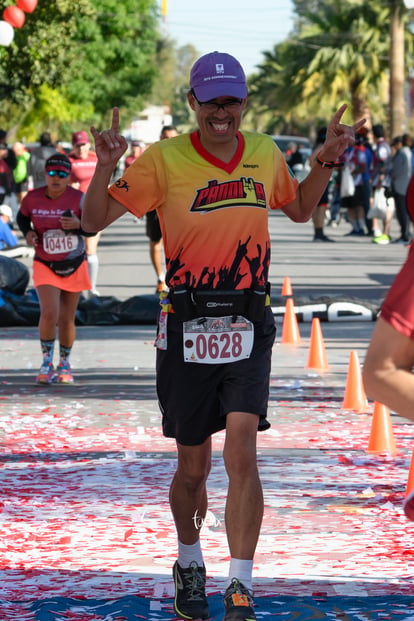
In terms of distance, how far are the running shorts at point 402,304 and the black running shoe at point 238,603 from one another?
6.30ft

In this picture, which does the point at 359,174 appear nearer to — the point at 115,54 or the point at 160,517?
the point at 160,517

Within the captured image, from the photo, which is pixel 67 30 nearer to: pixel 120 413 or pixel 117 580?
pixel 120 413

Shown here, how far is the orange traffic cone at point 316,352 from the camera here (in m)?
12.0

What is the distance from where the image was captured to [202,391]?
516 centimetres

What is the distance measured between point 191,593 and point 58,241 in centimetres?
615

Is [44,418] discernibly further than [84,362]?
No

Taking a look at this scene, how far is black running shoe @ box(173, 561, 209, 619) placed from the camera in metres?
5.19

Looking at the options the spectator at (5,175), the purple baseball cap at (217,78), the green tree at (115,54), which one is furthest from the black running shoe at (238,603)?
the green tree at (115,54)

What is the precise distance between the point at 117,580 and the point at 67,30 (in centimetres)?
2874

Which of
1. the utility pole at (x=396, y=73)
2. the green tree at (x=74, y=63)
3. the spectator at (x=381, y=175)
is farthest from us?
the utility pole at (x=396, y=73)

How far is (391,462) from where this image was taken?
802 centimetres

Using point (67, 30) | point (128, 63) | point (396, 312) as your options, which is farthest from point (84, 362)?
point (128, 63)

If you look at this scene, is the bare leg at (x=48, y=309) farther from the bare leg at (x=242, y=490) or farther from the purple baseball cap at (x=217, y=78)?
the bare leg at (x=242, y=490)

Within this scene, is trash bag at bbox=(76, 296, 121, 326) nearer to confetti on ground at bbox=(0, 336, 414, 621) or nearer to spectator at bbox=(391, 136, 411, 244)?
confetti on ground at bbox=(0, 336, 414, 621)
